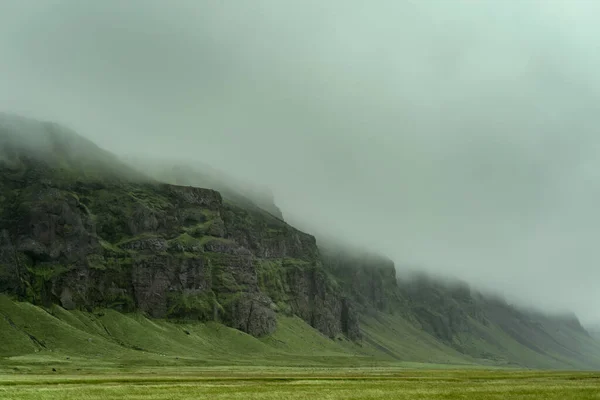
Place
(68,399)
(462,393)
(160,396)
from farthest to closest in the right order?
(462,393) < (160,396) < (68,399)

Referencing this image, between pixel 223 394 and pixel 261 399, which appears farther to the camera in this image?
pixel 223 394

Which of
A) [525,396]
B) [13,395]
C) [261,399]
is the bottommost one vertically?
[13,395]

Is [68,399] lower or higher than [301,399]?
lower

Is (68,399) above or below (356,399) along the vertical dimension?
below

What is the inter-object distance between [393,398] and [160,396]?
30.0 m

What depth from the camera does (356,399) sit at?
6694 centimetres

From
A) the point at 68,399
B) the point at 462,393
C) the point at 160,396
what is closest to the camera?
the point at 68,399

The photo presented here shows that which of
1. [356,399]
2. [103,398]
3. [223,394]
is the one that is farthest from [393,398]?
[103,398]

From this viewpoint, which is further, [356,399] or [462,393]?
[462,393]

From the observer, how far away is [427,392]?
250 ft

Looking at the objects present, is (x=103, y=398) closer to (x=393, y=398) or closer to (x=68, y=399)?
(x=68, y=399)

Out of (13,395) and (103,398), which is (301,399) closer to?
(103,398)

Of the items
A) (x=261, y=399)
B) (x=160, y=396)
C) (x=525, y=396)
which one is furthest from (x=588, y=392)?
(x=160, y=396)

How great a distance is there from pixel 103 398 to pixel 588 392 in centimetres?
6614
